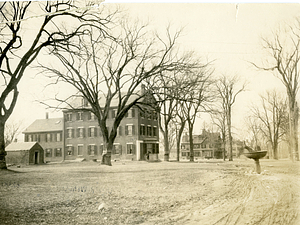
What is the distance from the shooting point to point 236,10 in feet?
14.2

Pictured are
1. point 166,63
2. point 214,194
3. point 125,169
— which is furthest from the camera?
point 166,63

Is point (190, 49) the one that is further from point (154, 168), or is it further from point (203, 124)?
point (154, 168)

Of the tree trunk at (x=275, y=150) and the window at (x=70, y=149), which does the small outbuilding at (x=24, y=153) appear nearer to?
the window at (x=70, y=149)

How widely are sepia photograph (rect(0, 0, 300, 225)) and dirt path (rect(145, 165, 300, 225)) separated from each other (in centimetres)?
4

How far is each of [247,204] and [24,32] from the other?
13.3 ft

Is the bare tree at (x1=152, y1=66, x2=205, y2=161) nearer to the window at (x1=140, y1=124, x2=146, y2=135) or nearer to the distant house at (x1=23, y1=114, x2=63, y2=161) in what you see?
the window at (x1=140, y1=124, x2=146, y2=135)

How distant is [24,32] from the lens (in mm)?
4367

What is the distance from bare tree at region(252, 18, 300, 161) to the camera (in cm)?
433

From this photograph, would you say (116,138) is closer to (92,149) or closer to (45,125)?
(92,149)

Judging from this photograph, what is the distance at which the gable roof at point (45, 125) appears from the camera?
4.29 metres

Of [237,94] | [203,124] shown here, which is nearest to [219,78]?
[237,94]

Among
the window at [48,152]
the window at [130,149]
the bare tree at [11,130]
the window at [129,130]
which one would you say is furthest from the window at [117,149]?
the bare tree at [11,130]

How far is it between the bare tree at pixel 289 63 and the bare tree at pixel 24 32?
8.48ft

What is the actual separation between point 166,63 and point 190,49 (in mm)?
435
